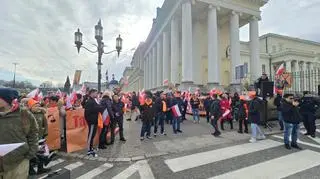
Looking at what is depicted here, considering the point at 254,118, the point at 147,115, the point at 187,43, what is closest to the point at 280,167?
the point at 254,118

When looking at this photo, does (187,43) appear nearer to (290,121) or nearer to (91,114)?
(290,121)

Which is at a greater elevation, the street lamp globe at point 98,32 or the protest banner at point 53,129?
the street lamp globe at point 98,32

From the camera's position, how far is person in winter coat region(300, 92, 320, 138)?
9.52 m

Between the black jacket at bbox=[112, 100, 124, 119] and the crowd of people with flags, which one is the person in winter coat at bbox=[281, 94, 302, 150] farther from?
the black jacket at bbox=[112, 100, 124, 119]

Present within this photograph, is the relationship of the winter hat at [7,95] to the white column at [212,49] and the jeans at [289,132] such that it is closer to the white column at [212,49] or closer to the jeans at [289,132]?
the jeans at [289,132]

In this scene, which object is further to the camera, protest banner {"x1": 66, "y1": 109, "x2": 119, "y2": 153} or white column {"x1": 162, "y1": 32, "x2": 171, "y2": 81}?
white column {"x1": 162, "y1": 32, "x2": 171, "y2": 81}

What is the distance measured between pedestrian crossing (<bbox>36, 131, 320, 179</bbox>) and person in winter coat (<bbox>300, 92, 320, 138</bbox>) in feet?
7.22

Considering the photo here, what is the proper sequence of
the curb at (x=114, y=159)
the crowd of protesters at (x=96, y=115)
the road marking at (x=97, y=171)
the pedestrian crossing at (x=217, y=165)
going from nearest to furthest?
1. the crowd of protesters at (x=96, y=115)
2. the pedestrian crossing at (x=217, y=165)
3. the road marking at (x=97, y=171)
4. the curb at (x=114, y=159)

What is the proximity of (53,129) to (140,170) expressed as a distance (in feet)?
11.1

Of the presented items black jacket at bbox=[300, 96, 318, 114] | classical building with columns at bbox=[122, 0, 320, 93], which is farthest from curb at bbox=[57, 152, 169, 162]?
classical building with columns at bbox=[122, 0, 320, 93]

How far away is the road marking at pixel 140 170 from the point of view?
18.4 feet

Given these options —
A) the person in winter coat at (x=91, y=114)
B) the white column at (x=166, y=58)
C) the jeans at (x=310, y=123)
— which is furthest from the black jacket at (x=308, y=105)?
the white column at (x=166, y=58)

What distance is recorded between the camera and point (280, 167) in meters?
5.96

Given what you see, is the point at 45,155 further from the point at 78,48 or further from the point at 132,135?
the point at 78,48
